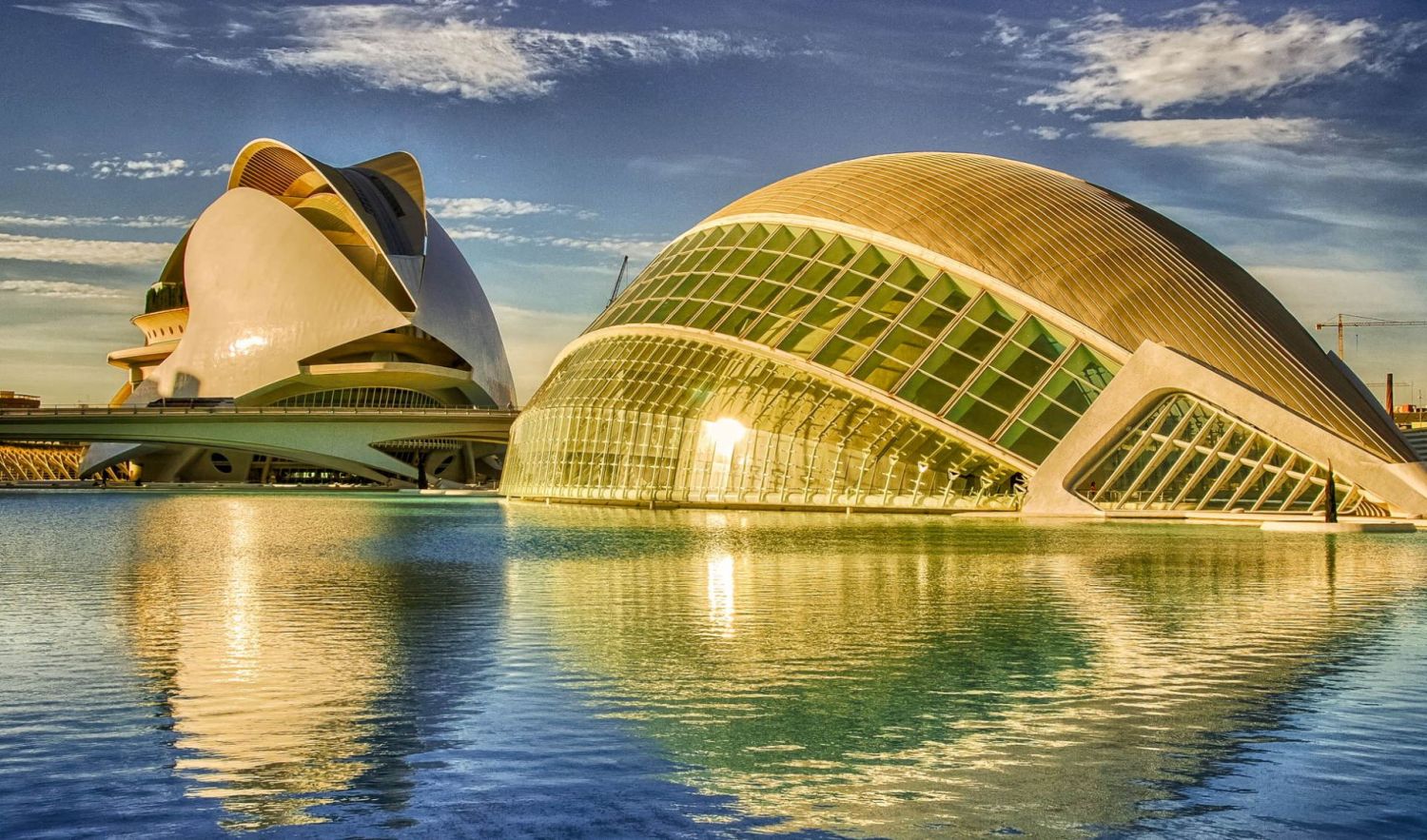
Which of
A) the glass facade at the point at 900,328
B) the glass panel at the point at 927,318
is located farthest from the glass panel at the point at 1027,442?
the glass panel at the point at 927,318

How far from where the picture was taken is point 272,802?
23.4ft

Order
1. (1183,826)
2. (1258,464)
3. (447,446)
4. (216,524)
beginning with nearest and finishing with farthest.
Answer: (1183,826) < (1258,464) < (216,524) < (447,446)

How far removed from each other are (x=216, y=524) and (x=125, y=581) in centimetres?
1879

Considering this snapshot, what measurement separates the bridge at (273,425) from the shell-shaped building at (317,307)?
504 cm

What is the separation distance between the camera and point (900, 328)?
38.4m

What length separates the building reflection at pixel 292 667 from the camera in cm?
759

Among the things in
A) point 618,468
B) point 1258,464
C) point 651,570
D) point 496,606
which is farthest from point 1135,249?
point 496,606

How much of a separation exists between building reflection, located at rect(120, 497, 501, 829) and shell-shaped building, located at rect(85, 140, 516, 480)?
72.7 metres

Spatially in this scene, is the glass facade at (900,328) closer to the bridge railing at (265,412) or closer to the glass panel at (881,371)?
the glass panel at (881,371)

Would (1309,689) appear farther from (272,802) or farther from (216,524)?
(216,524)

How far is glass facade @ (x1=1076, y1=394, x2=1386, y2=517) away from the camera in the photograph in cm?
3234

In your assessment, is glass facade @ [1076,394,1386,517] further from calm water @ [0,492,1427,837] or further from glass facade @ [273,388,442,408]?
glass facade @ [273,388,442,408]

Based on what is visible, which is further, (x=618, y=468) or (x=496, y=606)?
(x=618, y=468)

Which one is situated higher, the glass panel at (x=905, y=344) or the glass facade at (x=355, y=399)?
the glass facade at (x=355, y=399)
